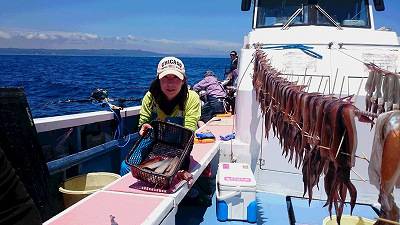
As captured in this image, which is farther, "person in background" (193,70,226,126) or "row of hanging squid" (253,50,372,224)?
"person in background" (193,70,226,126)

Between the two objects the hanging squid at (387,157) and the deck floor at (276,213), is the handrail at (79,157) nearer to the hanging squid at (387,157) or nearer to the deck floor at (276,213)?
the deck floor at (276,213)

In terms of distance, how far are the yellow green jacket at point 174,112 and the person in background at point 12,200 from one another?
283 cm

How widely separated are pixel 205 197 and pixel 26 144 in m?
2.79

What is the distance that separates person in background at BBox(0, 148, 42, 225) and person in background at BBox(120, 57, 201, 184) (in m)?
2.68

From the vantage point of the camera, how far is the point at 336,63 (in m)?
5.80

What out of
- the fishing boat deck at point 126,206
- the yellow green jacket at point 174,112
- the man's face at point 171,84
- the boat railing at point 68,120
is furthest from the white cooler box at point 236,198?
the boat railing at point 68,120

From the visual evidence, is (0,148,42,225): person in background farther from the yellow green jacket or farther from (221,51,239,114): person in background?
(221,51,239,114): person in background

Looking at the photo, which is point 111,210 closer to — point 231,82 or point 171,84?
point 171,84

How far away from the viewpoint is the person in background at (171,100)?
4016 millimetres

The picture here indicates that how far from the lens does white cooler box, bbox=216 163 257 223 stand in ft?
15.7

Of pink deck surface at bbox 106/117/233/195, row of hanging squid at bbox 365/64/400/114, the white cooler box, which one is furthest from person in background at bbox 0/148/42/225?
the white cooler box

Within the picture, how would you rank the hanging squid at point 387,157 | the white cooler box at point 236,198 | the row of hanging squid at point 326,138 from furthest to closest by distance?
the white cooler box at point 236,198 < the row of hanging squid at point 326,138 < the hanging squid at point 387,157

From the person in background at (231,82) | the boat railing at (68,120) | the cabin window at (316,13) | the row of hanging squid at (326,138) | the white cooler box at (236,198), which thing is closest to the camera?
the row of hanging squid at (326,138)

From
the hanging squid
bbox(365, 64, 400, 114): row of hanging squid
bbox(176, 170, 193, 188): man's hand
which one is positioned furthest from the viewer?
bbox(365, 64, 400, 114): row of hanging squid
